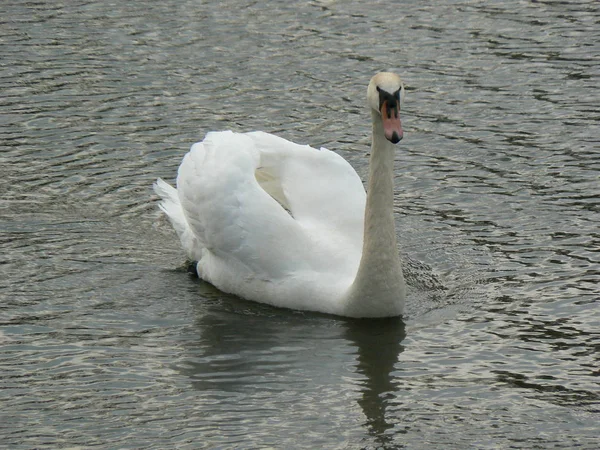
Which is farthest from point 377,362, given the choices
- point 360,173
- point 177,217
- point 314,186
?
point 360,173

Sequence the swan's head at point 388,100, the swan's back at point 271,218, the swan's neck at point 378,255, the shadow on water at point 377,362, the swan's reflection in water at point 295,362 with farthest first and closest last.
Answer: the swan's back at point 271,218 < the swan's neck at point 378,255 < the swan's head at point 388,100 < the swan's reflection in water at point 295,362 < the shadow on water at point 377,362

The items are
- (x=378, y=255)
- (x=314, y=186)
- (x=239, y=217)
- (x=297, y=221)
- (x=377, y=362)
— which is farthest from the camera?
(x=314, y=186)

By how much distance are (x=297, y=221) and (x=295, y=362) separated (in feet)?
5.36

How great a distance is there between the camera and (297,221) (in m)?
10.2

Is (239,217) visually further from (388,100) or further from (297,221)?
(388,100)

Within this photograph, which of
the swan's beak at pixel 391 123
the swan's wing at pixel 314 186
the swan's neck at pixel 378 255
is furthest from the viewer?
the swan's wing at pixel 314 186

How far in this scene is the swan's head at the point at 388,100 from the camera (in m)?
8.99

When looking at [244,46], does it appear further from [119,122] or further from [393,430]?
[393,430]

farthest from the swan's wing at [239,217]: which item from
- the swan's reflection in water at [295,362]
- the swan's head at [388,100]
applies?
the swan's head at [388,100]

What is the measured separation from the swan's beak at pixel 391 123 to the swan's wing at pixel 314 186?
138 cm

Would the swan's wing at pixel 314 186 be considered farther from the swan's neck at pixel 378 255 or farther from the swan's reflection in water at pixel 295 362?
the swan's reflection in water at pixel 295 362

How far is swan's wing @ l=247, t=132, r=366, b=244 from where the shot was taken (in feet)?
33.7

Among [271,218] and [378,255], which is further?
[271,218]

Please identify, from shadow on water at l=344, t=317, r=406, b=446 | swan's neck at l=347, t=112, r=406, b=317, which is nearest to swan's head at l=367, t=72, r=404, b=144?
swan's neck at l=347, t=112, r=406, b=317
